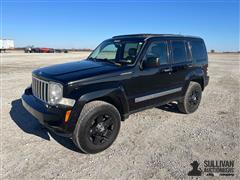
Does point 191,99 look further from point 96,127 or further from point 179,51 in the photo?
point 96,127

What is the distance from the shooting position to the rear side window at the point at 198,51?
597 cm

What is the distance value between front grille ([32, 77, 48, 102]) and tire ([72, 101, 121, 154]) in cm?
78

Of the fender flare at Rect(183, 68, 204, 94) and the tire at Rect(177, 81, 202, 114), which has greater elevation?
the fender flare at Rect(183, 68, 204, 94)

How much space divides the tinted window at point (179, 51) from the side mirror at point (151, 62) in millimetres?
1052

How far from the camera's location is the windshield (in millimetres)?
4539

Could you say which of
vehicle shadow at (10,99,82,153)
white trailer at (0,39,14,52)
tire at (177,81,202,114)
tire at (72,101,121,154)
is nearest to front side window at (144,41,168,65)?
tire at (177,81,202,114)

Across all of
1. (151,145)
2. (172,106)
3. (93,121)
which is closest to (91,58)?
(93,121)

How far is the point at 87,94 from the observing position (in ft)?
11.7

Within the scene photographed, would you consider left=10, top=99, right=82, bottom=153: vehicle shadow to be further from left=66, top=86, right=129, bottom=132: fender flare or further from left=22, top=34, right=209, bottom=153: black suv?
left=66, top=86, right=129, bottom=132: fender flare

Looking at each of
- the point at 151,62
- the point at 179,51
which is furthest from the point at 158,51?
the point at 179,51

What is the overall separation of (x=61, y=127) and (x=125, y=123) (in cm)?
208

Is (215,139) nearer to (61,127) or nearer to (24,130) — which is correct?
(61,127)

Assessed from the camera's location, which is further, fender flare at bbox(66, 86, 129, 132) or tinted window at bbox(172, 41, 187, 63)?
tinted window at bbox(172, 41, 187, 63)

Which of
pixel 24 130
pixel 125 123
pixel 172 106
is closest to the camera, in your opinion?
pixel 24 130
